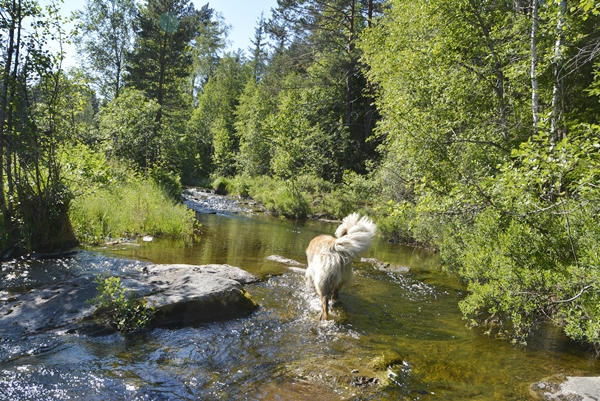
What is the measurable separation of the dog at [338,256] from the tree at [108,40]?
34940 mm

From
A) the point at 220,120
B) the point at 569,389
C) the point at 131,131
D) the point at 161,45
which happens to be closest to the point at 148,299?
the point at 569,389

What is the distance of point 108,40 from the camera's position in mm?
35406

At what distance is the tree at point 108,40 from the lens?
34906mm

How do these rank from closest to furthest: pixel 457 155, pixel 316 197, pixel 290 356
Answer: pixel 290 356, pixel 457 155, pixel 316 197

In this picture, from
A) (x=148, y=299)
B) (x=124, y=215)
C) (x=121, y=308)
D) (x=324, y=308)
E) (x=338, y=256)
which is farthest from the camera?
(x=124, y=215)

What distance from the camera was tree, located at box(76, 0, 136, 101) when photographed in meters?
34.9

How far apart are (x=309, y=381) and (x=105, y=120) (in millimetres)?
18024

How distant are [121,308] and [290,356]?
7.42 ft

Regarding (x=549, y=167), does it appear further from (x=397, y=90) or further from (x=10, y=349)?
(x=397, y=90)

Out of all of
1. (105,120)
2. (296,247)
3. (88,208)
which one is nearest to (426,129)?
(296,247)

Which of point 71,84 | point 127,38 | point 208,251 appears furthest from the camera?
point 127,38

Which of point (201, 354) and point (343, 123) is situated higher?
point (343, 123)

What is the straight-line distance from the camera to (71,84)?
7844mm

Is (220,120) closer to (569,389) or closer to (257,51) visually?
(257,51)
